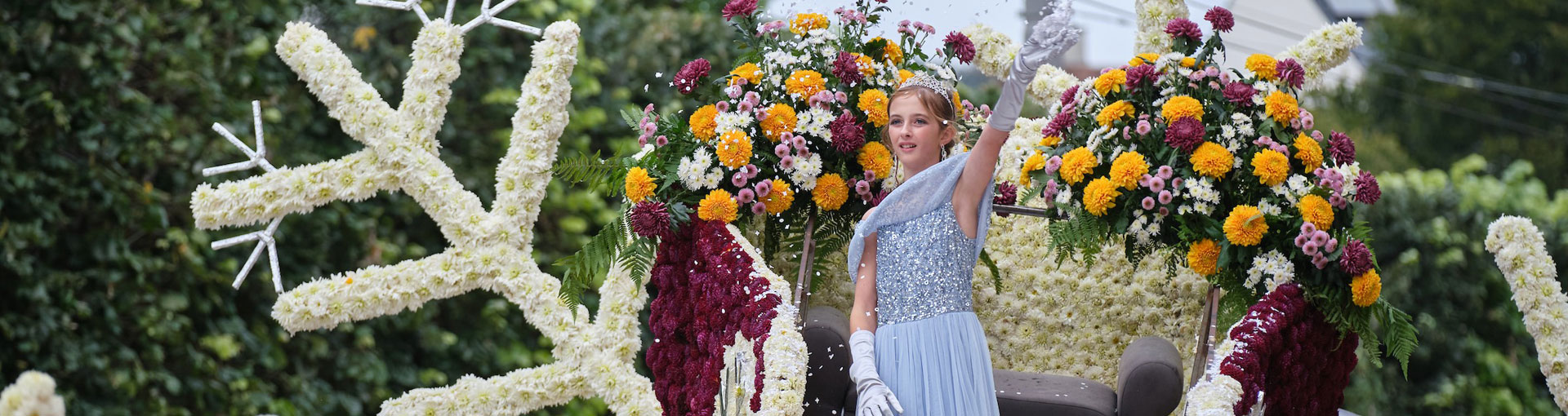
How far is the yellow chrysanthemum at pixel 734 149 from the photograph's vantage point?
348 cm

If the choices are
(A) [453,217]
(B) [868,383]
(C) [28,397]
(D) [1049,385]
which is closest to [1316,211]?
(D) [1049,385]

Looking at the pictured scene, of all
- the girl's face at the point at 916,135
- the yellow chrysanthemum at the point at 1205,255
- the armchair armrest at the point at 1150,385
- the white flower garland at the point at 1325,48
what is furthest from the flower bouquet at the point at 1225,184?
the girl's face at the point at 916,135

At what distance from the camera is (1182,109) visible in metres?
3.44

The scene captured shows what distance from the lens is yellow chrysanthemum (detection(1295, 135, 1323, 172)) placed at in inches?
135

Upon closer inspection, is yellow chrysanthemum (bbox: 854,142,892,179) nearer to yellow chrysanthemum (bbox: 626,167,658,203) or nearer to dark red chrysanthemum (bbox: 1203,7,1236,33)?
yellow chrysanthemum (bbox: 626,167,658,203)

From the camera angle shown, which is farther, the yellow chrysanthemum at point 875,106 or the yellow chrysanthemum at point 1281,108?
the yellow chrysanthemum at point 875,106

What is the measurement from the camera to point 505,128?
19.7 feet

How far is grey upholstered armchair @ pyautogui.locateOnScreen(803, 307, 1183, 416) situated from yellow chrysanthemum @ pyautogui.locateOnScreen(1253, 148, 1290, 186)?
66cm

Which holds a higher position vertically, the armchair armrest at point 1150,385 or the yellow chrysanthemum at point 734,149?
the yellow chrysanthemum at point 734,149

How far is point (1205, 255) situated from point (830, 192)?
0.98 m

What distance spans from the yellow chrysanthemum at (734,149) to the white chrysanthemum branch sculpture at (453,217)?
65cm

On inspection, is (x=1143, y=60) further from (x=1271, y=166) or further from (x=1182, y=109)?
(x=1271, y=166)

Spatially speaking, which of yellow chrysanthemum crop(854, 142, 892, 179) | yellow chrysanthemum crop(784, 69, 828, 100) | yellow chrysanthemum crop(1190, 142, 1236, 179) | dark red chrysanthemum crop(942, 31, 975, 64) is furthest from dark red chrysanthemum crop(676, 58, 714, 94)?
yellow chrysanthemum crop(1190, 142, 1236, 179)

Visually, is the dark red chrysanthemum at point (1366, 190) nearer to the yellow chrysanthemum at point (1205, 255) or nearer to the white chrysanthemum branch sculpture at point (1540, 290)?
the yellow chrysanthemum at point (1205, 255)
